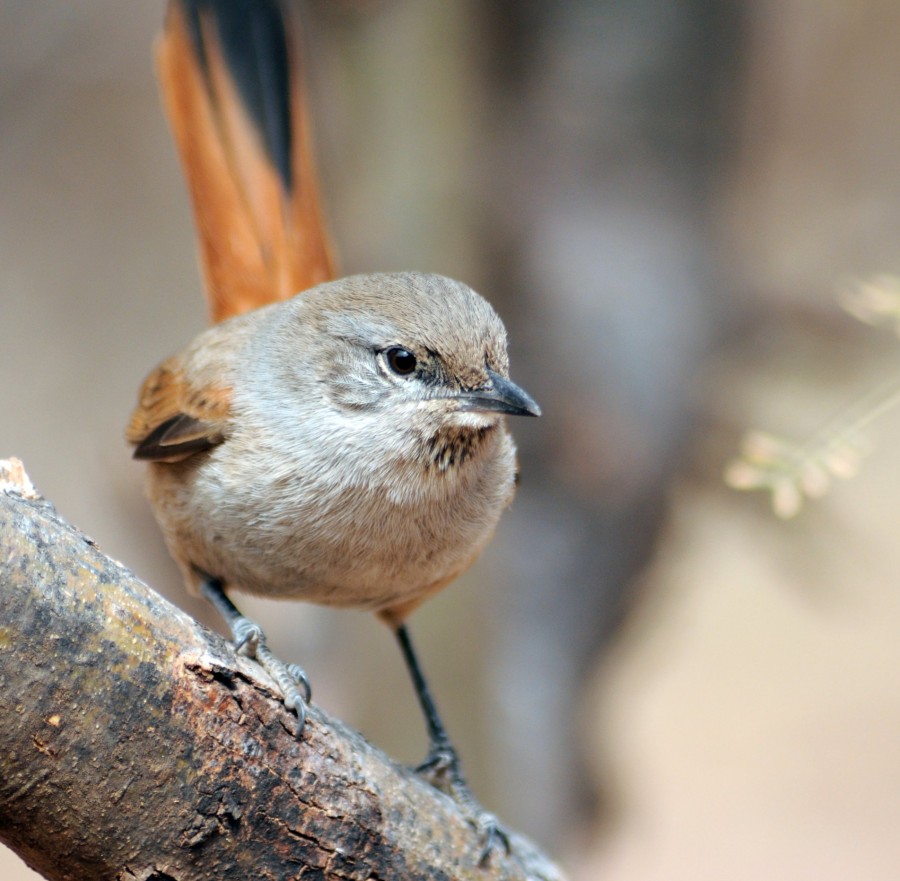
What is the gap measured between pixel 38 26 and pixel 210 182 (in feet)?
8.63

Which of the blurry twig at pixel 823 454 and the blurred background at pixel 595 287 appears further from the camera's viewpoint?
the blurred background at pixel 595 287

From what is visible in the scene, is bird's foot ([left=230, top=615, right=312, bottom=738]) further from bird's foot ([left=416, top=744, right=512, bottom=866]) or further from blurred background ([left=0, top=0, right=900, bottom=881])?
blurred background ([left=0, top=0, right=900, bottom=881])

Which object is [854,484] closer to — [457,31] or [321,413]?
[457,31]

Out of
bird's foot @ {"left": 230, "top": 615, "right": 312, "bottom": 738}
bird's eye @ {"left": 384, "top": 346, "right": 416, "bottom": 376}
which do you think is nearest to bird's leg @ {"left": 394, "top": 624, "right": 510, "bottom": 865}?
bird's foot @ {"left": 230, "top": 615, "right": 312, "bottom": 738}

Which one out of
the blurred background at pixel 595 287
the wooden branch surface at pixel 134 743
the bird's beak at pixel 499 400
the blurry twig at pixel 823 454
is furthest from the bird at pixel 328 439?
the blurred background at pixel 595 287

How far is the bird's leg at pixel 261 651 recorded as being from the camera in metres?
1.75

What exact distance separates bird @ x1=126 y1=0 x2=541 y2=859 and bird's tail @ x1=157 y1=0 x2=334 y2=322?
11 mm

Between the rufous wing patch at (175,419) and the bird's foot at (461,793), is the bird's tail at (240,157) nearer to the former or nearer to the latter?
the rufous wing patch at (175,419)

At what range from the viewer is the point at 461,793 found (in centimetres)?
268

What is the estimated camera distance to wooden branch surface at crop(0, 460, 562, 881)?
1.40m

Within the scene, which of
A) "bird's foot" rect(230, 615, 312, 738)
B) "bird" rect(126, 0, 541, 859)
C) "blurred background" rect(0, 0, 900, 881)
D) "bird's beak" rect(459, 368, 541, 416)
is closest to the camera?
"bird's foot" rect(230, 615, 312, 738)

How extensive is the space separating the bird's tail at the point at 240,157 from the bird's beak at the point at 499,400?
1.07 metres

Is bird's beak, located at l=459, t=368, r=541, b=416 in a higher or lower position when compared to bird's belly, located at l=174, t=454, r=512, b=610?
higher

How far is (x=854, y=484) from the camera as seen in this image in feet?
16.6
